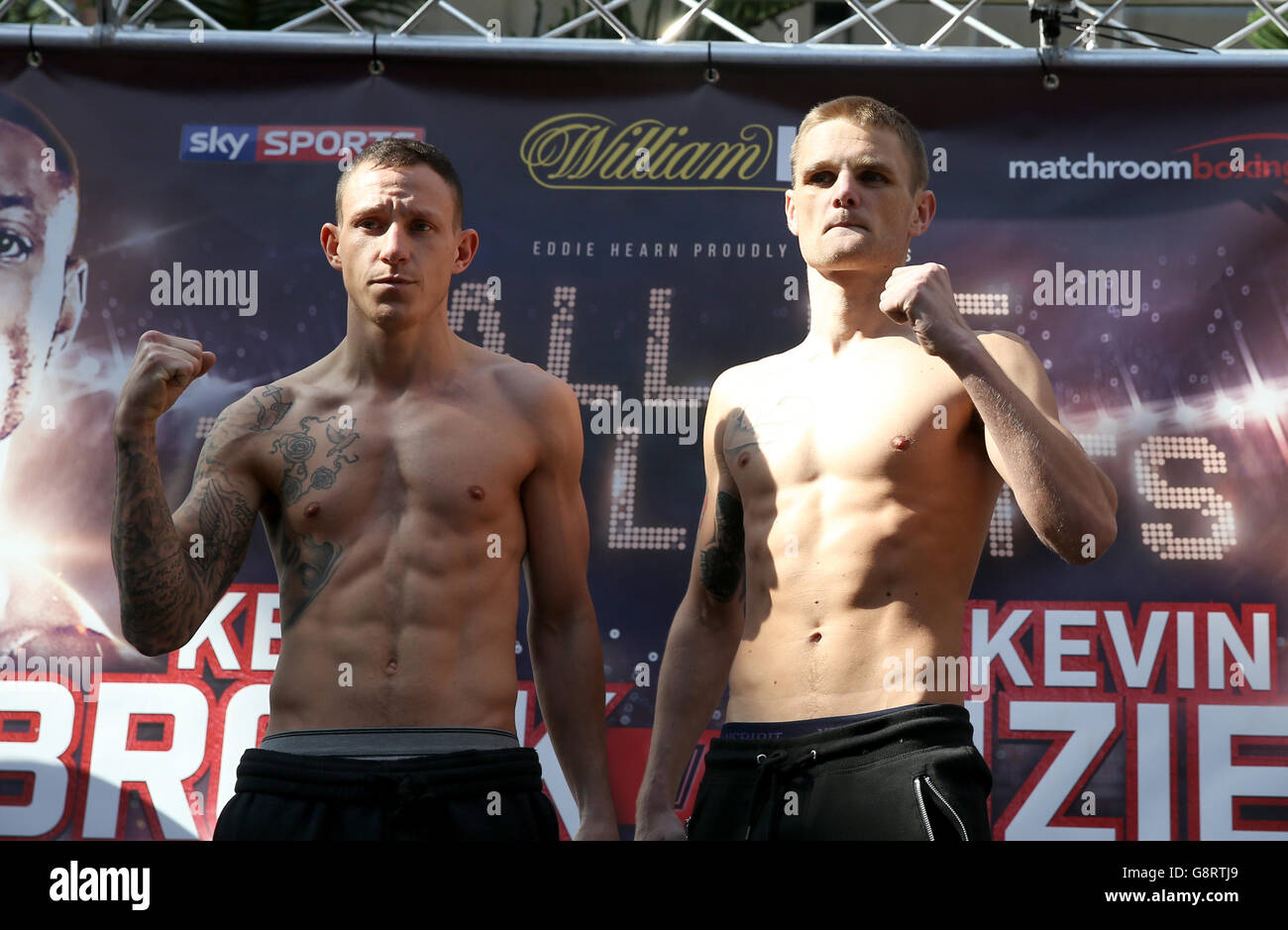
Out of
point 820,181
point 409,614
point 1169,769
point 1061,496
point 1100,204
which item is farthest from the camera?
point 1100,204

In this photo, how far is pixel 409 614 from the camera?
2.96 meters

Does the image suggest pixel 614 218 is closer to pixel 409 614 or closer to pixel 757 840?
pixel 409 614

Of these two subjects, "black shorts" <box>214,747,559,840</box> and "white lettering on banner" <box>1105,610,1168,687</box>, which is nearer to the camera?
"black shorts" <box>214,747,559,840</box>

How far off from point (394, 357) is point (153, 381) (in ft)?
1.95

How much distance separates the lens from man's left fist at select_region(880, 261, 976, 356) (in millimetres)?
2785

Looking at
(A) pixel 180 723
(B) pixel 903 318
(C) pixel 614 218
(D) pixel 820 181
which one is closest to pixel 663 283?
(C) pixel 614 218

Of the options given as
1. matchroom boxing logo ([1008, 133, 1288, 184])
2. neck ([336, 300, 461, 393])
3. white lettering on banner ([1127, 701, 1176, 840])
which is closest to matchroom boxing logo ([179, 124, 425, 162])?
neck ([336, 300, 461, 393])

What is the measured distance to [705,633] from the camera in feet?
10.7

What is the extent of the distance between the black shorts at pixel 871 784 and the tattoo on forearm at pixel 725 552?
0.43 metres

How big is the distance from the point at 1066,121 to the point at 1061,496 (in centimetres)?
190

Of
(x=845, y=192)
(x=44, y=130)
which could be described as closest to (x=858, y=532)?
(x=845, y=192)

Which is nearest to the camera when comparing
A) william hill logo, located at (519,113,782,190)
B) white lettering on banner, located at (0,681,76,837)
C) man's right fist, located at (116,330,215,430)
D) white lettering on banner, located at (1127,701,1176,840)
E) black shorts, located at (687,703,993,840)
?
black shorts, located at (687,703,993,840)

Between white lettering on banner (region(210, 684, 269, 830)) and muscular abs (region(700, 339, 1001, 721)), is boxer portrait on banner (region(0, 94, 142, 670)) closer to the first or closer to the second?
white lettering on banner (region(210, 684, 269, 830))

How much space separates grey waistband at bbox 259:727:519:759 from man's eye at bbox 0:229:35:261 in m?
2.14
